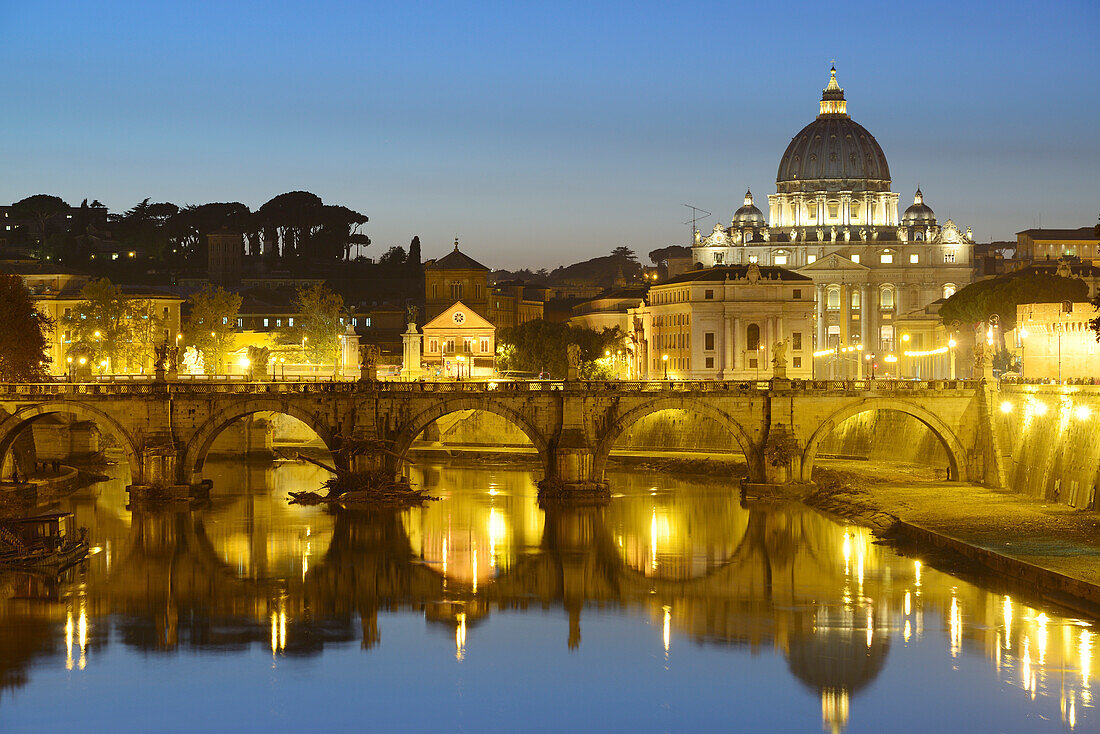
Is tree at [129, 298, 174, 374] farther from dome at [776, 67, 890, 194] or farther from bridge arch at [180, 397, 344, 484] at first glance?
dome at [776, 67, 890, 194]

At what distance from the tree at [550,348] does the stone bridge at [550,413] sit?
4178cm

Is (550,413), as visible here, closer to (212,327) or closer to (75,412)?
(75,412)

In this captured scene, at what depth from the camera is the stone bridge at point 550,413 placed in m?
66.6

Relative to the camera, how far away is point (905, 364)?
132125 millimetres

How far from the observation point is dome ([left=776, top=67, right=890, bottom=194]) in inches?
7190

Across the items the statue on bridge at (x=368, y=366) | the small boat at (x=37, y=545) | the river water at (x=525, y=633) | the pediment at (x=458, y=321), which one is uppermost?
the pediment at (x=458, y=321)

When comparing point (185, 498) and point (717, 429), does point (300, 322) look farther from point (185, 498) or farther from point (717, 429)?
point (185, 498)

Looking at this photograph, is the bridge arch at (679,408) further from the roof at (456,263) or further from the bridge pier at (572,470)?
the roof at (456,263)

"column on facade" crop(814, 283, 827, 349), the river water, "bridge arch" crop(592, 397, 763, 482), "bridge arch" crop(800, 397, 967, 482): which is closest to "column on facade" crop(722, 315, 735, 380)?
"column on facade" crop(814, 283, 827, 349)

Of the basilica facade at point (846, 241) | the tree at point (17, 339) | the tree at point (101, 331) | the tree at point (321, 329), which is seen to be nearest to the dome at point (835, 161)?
the basilica facade at point (846, 241)

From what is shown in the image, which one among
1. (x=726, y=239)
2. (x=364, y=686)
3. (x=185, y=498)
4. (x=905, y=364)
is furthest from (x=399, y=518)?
(x=726, y=239)

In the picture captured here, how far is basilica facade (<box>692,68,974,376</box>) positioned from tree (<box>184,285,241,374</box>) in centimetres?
6003

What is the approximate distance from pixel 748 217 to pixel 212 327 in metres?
85.8

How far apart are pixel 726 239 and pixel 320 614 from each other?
13157 centimetres
